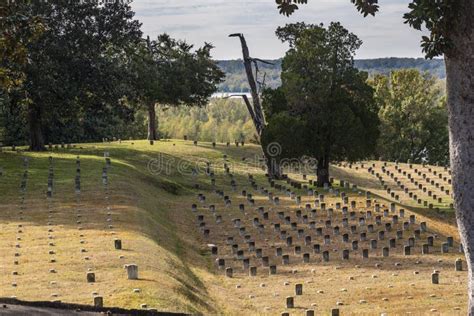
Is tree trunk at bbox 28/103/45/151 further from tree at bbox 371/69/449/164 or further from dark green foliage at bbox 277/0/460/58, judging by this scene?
dark green foliage at bbox 277/0/460/58

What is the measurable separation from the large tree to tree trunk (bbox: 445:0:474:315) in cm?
3023

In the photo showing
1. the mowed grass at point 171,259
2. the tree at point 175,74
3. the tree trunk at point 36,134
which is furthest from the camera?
the tree at point 175,74

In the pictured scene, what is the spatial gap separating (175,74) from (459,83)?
5292cm

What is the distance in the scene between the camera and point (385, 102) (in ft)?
248

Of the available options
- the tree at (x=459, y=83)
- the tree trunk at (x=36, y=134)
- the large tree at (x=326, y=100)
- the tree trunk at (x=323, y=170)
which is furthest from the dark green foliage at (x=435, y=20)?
the tree trunk at (x=36, y=134)

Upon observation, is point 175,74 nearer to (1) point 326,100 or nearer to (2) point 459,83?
(1) point 326,100

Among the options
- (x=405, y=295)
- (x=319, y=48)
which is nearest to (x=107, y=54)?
(x=319, y=48)

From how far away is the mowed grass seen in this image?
17391mm

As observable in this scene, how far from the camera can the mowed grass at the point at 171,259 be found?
1739cm

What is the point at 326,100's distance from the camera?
41125 millimetres

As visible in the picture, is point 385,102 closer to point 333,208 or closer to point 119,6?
point 119,6

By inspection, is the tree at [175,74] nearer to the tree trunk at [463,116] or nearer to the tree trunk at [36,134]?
the tree trunk at [36,134]

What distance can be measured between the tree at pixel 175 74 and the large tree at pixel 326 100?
18.4 meters

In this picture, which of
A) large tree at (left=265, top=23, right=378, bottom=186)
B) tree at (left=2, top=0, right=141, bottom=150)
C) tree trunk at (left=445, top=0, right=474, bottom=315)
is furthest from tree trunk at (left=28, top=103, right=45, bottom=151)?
tree trunk at (left=445, top=0, right=474, bottom=315)
